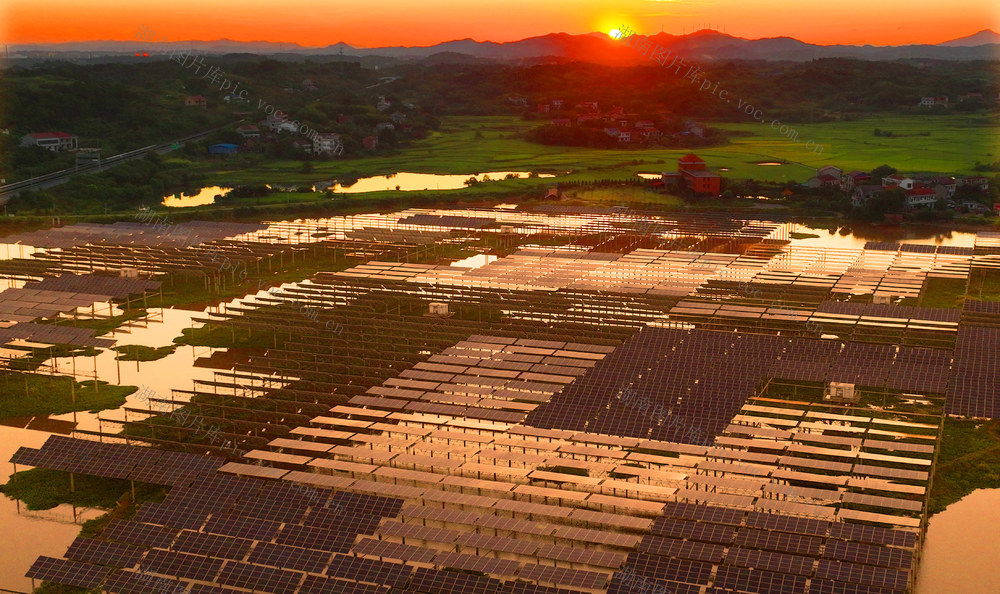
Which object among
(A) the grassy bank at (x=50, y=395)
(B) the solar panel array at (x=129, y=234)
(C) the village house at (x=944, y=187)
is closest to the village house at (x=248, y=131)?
(B) the solar panel array at (x=129, y=234)

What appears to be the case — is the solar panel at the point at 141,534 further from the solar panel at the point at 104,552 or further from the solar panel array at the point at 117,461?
the solar panel array at the point at 117,461

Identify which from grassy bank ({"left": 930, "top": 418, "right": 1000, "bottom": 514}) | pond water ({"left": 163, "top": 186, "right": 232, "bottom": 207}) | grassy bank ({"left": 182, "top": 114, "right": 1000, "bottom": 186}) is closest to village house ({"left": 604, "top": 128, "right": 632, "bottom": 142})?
grassy bank ({"left": 182, "top": 114, "right": 1000, "bottom": 186})

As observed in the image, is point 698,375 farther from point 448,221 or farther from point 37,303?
point 448,221

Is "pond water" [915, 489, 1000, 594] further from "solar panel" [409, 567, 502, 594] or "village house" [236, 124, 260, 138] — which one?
"village house" [236, 124, 260, 138]

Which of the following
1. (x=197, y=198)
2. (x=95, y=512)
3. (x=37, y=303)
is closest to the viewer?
(x=95, y=512)

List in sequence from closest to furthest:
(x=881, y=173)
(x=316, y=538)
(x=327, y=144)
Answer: (x=316, y=538) < (x=881, y=173) < (x=327, y=144)

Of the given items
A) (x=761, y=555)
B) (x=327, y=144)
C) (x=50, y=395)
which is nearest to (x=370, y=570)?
(x=761, y=555)
